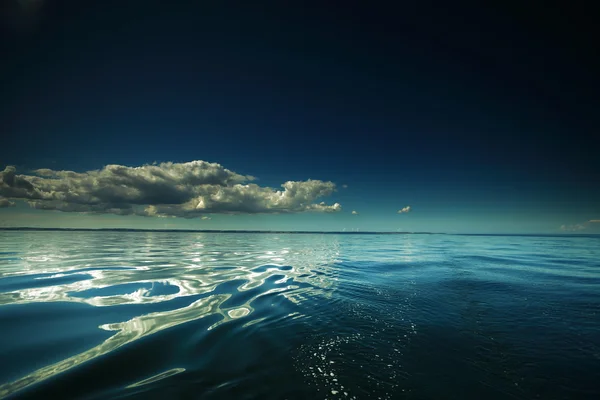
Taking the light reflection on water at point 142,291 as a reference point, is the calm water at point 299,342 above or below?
above

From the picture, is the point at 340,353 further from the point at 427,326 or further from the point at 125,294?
the point at 125,294

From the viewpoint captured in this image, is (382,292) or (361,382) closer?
(361,382)

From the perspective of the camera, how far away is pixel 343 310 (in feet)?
27.7

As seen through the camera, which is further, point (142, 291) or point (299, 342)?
point (142, 291)

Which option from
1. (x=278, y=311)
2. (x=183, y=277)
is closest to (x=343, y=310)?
(x=278, y=311)

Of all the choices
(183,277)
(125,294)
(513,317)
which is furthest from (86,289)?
(513,317)

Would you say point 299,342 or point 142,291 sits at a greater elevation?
point 299,342

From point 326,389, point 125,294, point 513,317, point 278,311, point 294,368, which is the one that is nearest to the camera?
point 326,389

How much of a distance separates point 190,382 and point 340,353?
10.1 feet

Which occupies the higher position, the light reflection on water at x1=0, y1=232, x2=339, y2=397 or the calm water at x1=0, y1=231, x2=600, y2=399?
the calm water at x1=0, y1=231, x2=600, y2=399

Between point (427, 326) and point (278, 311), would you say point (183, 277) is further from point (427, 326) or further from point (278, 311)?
point (427, 326)

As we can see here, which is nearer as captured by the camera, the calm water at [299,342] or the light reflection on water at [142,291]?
the calm water at [299,342]

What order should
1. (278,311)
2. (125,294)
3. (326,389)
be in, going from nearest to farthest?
1. (326,389)
2. (278,311)
3. (125,294)

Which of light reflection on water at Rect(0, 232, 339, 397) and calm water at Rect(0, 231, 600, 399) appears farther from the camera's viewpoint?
light reflection on water at Rect(0, 232, 339, 397)
